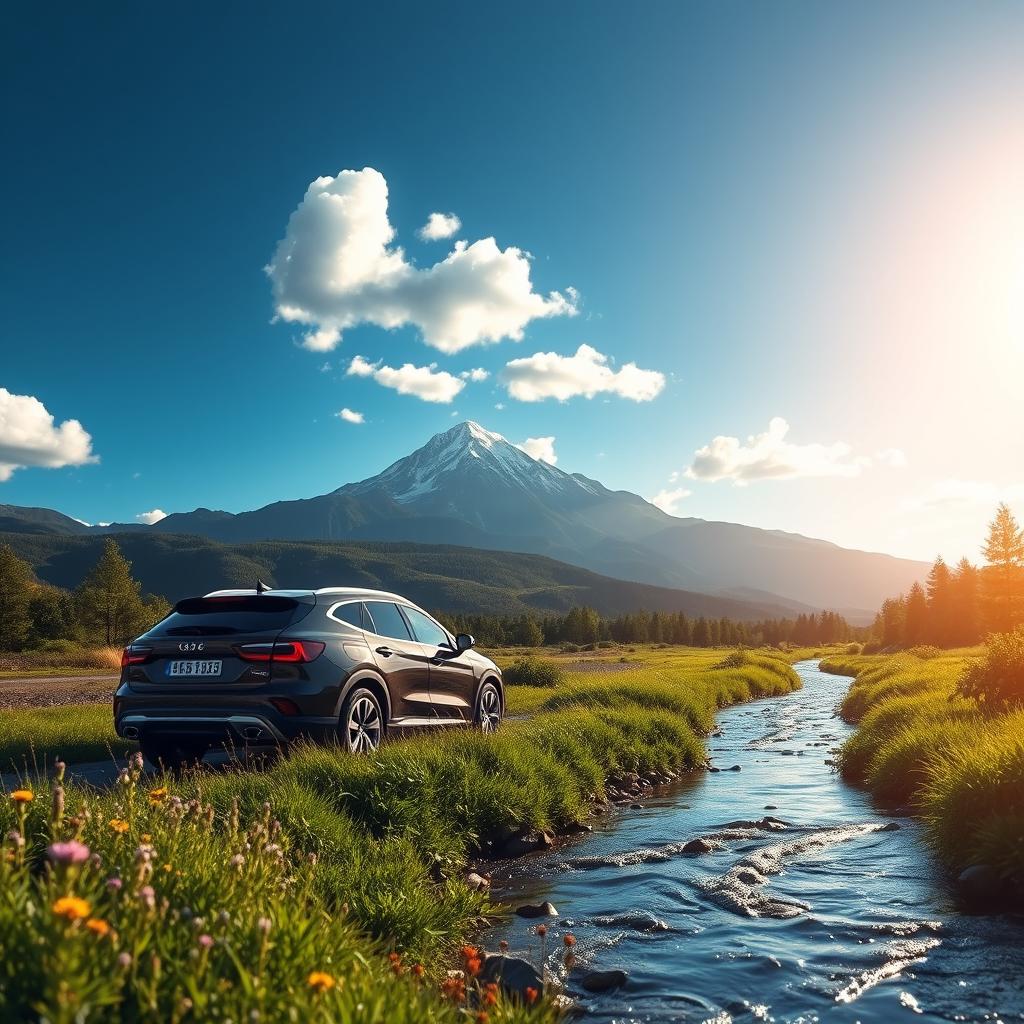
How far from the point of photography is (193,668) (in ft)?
29.8

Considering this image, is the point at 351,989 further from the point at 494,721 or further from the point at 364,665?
the point at 494,721

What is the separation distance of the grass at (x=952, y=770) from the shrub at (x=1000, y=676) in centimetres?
28

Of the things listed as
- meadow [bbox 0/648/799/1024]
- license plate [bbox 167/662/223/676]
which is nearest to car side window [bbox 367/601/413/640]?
meadow [bbox 0/648/799/1024]

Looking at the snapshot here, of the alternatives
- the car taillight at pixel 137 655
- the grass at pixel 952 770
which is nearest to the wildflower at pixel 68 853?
the grass at pixel 952 770

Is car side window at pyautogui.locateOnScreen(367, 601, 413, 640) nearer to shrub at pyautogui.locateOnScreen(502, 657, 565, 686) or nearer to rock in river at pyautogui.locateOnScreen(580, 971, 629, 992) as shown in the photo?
rock in river at pyautogui.locateOnScreen(580, 971, 629, 992)

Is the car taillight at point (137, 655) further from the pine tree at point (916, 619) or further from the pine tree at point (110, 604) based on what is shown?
the pine tree at point (916, 619)

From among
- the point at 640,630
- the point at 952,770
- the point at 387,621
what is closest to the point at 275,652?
the point at 387,621

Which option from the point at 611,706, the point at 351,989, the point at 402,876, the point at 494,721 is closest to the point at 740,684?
the point at 611,706

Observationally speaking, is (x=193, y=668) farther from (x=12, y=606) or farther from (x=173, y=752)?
(x=12, y=606)

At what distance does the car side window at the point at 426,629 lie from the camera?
11637 mm

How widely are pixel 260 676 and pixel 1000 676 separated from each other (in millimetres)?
12092

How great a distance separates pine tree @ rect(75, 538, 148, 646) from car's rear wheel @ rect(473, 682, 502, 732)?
6453 cm

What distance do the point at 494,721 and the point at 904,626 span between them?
305ft

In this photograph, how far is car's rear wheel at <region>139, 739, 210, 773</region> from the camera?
30.8 ft
